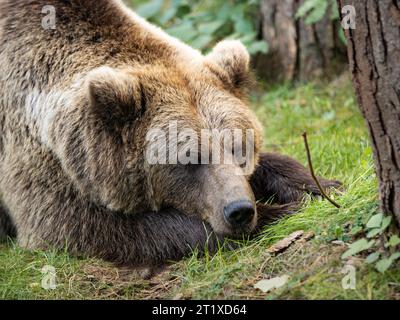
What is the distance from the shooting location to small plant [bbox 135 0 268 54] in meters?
9.55

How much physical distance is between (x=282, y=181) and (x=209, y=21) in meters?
4.72

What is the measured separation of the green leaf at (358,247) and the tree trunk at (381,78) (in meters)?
0.25

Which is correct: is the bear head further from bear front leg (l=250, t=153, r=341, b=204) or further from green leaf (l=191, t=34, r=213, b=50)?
green leaf (l=191, t=34, r=213, b=50)

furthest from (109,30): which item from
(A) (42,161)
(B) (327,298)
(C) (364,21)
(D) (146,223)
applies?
(B) (327,298)

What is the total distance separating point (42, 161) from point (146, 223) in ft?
3.57

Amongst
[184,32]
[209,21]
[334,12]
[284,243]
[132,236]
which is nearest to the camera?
[284,243]

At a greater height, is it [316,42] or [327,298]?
[316,42]

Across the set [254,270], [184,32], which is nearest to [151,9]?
[184,32]

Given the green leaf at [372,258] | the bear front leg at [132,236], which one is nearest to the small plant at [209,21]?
the bear front leg at [132,236]

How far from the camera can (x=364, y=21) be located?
377cm

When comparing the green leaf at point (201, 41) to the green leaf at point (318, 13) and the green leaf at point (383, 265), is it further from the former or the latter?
the green leaf at point (383, 265)

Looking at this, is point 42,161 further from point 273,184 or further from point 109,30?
point 273,184

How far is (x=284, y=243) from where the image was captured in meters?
4.76

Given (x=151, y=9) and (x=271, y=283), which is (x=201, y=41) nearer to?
(x=151, y=9)
